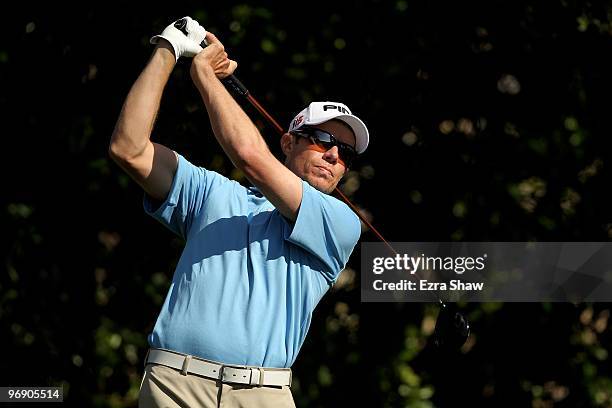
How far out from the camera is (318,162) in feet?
13.5

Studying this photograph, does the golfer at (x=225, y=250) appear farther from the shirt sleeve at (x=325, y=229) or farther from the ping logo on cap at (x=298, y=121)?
the ping logo on cap at (x=298, y=121)

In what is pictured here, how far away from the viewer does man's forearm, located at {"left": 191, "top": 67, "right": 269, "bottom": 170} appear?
3.71 meters

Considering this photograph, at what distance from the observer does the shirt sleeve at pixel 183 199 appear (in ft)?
12.6

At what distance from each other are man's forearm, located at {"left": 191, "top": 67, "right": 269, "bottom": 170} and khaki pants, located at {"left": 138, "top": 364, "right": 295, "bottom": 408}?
24.6 inches

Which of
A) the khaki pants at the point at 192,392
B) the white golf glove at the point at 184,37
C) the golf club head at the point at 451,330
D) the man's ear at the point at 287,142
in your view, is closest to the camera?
the khaki pants at the point at 192,392

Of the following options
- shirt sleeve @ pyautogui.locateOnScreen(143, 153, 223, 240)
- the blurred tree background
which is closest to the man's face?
shirt sleeve @ pyautogui.locateOnScreen(143, 153, 223, 240)

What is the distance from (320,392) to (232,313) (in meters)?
3.08

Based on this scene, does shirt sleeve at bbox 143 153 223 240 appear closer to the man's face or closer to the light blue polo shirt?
the light blue polo shirt

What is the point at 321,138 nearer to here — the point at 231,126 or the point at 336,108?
the point at 336,108

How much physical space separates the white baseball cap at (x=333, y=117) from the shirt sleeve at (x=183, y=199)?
0.44m

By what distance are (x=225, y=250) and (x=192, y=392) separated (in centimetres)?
42

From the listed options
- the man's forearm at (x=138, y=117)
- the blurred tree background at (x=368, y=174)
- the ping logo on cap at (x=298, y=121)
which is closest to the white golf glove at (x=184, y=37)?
the man's forearm at (x=138, y=117)

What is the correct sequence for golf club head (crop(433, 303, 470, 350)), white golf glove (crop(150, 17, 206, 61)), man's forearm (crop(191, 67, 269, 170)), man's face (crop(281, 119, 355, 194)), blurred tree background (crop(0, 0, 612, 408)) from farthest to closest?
blurred tree background (crop(0, 0, 612, 408))
golf club head (crop(433, 303, 470, 350))
man's face (crop(281, 119, 355, 194))
white golf glove (crop(150, 17, 206, 61))
man's forearm (crop(191, 67, 269, 170))

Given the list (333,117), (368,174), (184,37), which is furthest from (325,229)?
(368,174)
